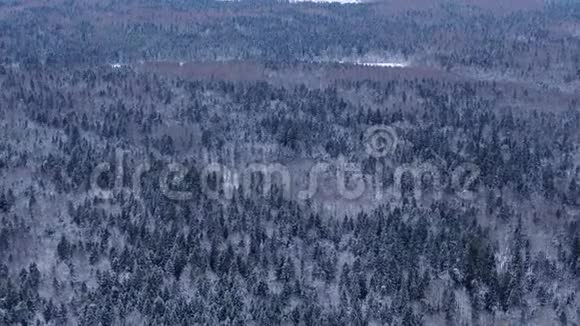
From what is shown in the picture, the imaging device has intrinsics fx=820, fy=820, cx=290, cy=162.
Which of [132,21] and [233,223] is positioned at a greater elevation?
[132,21]

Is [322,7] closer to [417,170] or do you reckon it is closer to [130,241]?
[417,170]

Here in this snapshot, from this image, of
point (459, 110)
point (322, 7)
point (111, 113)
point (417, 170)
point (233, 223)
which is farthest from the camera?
point (322, 7)

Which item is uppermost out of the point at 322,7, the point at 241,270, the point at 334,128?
the point at 322,7

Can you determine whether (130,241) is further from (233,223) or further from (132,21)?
(132,21)

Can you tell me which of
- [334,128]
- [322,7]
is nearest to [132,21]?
[322,7]

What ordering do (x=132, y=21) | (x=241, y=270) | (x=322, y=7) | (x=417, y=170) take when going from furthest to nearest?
(x=322, y=7) → (x=132, y=21) → (x=417, y=170) → (x=241, y=270)

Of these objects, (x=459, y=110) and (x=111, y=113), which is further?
(x=459, y=110)
